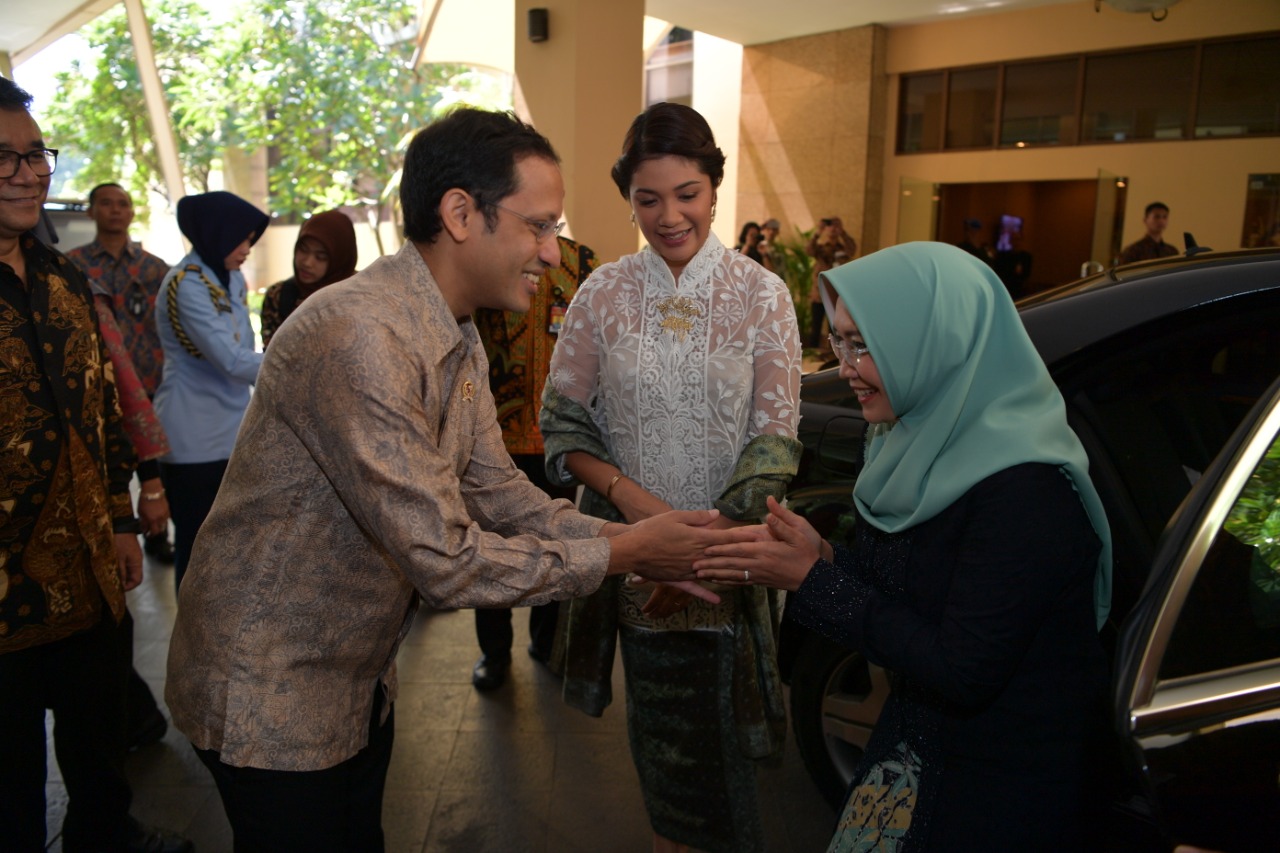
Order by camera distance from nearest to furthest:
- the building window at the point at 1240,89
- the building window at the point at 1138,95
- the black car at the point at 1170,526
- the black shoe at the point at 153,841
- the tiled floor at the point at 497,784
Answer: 1. the black car at the point at 1170,526
2. the black shoe at the point at 153,841
3. the tiled floor at the point at 497,784
4. the building window at the point at 1240,89
5. the building window at the point at 1138,95

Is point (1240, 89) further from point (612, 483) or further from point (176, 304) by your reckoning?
point (176, 304)

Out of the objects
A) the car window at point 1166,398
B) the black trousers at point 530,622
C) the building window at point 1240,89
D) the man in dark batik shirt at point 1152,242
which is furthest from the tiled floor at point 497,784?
the building window at point 1240,89

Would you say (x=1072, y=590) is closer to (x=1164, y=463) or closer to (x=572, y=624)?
(x=1164, y=463)

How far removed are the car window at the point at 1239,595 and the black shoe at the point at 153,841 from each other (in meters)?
2.54

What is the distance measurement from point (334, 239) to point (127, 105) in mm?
7248

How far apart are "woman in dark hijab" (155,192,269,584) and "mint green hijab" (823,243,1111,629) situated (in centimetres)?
269

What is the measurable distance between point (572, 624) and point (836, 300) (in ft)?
3.73

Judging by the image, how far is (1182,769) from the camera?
1.30m

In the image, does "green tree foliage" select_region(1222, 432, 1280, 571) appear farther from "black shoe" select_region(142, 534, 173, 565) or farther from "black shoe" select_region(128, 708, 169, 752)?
"black shoe" select_region(142, 534, 173, 565)

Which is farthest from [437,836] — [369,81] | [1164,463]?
[369,81]

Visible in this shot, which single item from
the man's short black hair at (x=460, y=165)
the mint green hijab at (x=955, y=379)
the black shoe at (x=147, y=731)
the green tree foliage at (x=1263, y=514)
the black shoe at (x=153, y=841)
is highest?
the man's short black hair at (x=460, y=165)

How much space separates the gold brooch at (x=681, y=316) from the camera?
7.01ft

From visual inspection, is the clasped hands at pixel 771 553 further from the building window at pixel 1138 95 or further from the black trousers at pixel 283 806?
the building window at pixel 1138 95

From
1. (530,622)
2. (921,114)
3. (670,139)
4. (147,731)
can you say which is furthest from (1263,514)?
(921,114)
